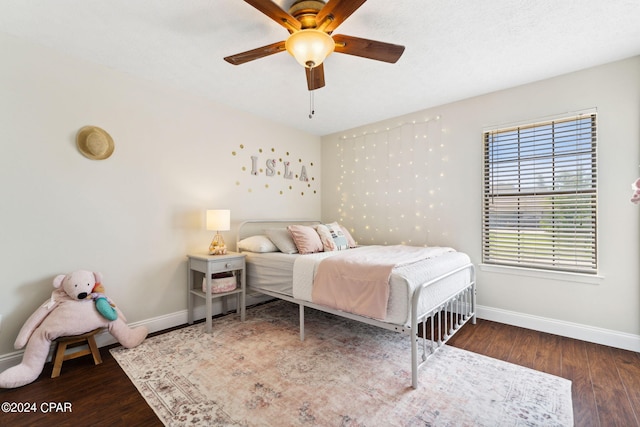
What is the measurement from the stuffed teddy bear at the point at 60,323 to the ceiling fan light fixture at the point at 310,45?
8.06 ft

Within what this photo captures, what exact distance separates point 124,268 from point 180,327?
867 mm

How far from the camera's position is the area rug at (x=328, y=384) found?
1703 mm

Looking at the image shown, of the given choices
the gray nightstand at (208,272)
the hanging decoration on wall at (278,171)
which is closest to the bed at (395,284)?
the gray nightstand at (208,272)

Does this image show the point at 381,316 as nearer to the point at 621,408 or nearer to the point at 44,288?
the point at 621,408

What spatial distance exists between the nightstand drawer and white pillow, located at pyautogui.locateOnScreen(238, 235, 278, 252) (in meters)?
0.25

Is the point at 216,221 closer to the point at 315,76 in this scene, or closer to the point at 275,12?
the point at 315,76

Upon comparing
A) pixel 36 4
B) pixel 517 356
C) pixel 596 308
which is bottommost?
pixel 517 356

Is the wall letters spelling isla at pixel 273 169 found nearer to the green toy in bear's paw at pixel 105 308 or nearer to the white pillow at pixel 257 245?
the white pillow at pixel 257 245

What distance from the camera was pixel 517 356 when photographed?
96.0 inches

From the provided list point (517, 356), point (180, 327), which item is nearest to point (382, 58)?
point (517, 356)

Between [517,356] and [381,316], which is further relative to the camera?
[517,356]

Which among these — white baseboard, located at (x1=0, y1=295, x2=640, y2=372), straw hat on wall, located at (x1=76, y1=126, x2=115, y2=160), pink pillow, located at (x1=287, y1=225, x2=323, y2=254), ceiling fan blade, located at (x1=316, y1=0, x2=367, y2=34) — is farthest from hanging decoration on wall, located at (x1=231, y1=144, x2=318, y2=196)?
ceiling fan blade, located at (x1=316, y1=0, x2=367, y2=34)

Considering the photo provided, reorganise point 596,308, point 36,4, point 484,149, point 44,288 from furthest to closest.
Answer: point 484,149 < point 596,308 < point 44,288 < point 36,4

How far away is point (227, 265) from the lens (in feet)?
10.2
